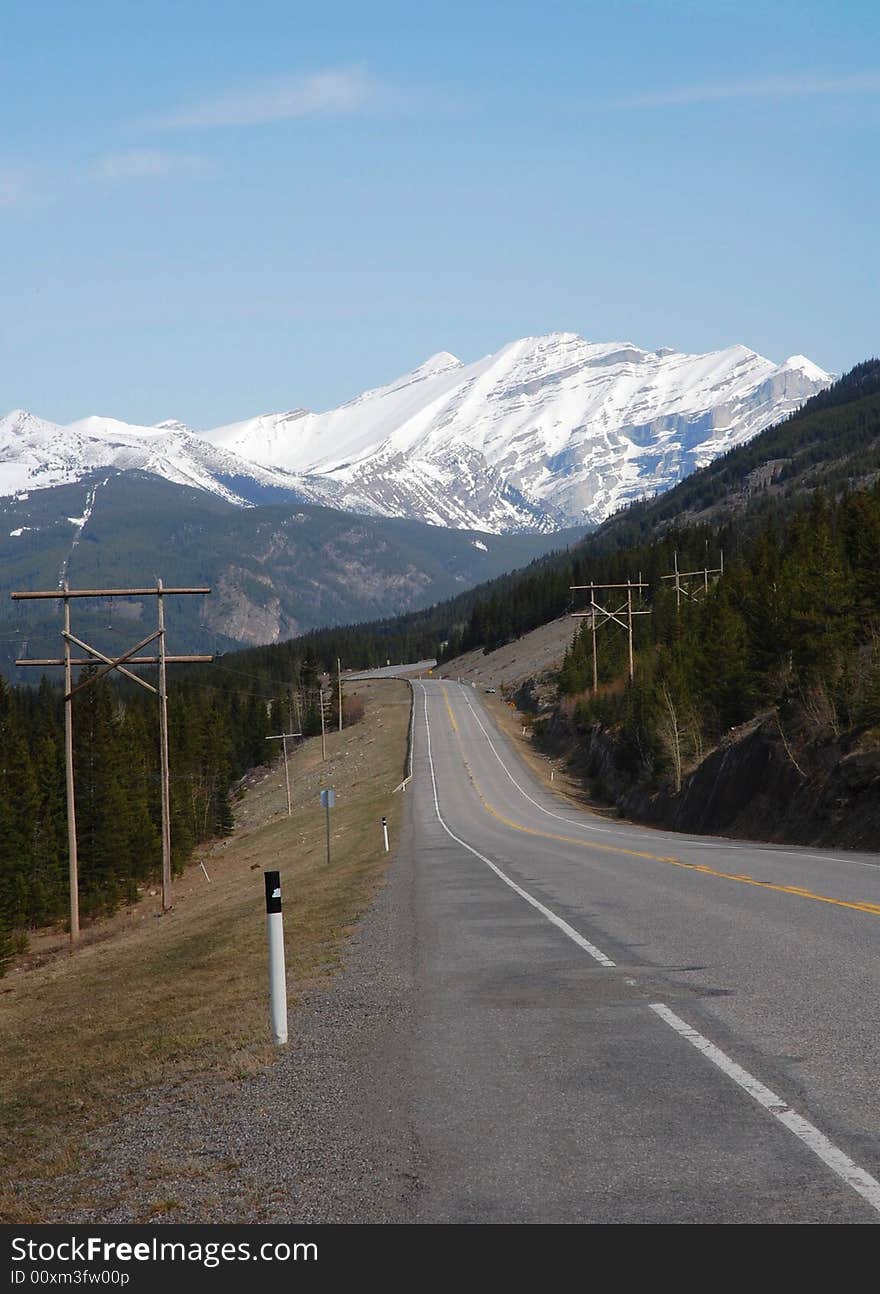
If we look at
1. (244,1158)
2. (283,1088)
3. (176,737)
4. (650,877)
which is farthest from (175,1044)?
(176,737)

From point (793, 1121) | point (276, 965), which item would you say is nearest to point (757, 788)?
point (276, 965)

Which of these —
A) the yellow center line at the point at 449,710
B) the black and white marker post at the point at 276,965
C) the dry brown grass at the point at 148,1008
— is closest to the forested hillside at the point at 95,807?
the dry brown grass at the point at 148,1008

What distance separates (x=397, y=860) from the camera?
34.2 m

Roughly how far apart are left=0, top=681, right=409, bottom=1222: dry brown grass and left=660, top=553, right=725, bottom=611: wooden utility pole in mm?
50585

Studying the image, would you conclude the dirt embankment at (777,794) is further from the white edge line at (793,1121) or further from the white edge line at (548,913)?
the white edge line at (793,1121)

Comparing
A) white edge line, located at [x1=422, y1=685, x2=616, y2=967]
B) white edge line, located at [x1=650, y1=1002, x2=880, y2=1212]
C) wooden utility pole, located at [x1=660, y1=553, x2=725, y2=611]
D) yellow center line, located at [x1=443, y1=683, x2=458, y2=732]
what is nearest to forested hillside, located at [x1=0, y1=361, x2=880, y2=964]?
wooden utility pole, located at [x1=660, y1=553, x2=725, y2=611]

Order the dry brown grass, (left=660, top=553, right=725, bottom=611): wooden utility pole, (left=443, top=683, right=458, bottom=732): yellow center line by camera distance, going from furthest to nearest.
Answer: (left=443, top=683, right=458, bottom=732): yellow center line < (left=660, top=553, right=725, bottom=611): wooden utility pole < the dry brown grass

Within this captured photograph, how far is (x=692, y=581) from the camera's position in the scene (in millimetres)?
151625

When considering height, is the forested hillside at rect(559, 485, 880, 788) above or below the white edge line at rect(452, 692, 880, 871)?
above

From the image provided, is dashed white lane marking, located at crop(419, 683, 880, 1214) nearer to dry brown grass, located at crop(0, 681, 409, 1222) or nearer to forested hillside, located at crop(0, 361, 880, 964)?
dry brown grass, located at crop(0, 681, 409, 1222)

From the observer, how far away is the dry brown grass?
9906mm

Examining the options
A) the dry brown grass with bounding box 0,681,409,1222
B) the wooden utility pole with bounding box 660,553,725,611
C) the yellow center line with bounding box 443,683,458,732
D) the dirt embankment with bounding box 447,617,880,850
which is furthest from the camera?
the yellow center line with bounding box 443,683,458,732

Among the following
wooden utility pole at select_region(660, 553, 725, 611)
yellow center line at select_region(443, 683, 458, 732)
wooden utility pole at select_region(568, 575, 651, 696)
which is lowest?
yellow center line at select_region(443, 683, 458, 732)
